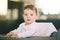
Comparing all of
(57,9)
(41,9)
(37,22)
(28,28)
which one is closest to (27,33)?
(28,28)

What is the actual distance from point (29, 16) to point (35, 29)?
0.18 m

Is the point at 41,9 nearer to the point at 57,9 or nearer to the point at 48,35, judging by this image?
the point at 57,9

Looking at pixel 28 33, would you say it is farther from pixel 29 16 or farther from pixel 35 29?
pixel 29 16

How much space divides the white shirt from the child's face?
53 mm

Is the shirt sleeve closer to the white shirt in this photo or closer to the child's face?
the white shirt

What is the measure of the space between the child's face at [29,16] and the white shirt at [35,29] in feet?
0.17

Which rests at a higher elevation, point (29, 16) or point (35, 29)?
point (29, 16)

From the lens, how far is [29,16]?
76.4 inches

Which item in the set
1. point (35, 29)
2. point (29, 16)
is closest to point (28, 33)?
point (35, 29)

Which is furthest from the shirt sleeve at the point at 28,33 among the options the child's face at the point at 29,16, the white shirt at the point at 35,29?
the child's face at the point at 29,16

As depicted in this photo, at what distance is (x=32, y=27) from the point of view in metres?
1.95

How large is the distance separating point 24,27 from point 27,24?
0.05 meters

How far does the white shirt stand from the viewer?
193 centimetres

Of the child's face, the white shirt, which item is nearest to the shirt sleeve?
the white shirt
